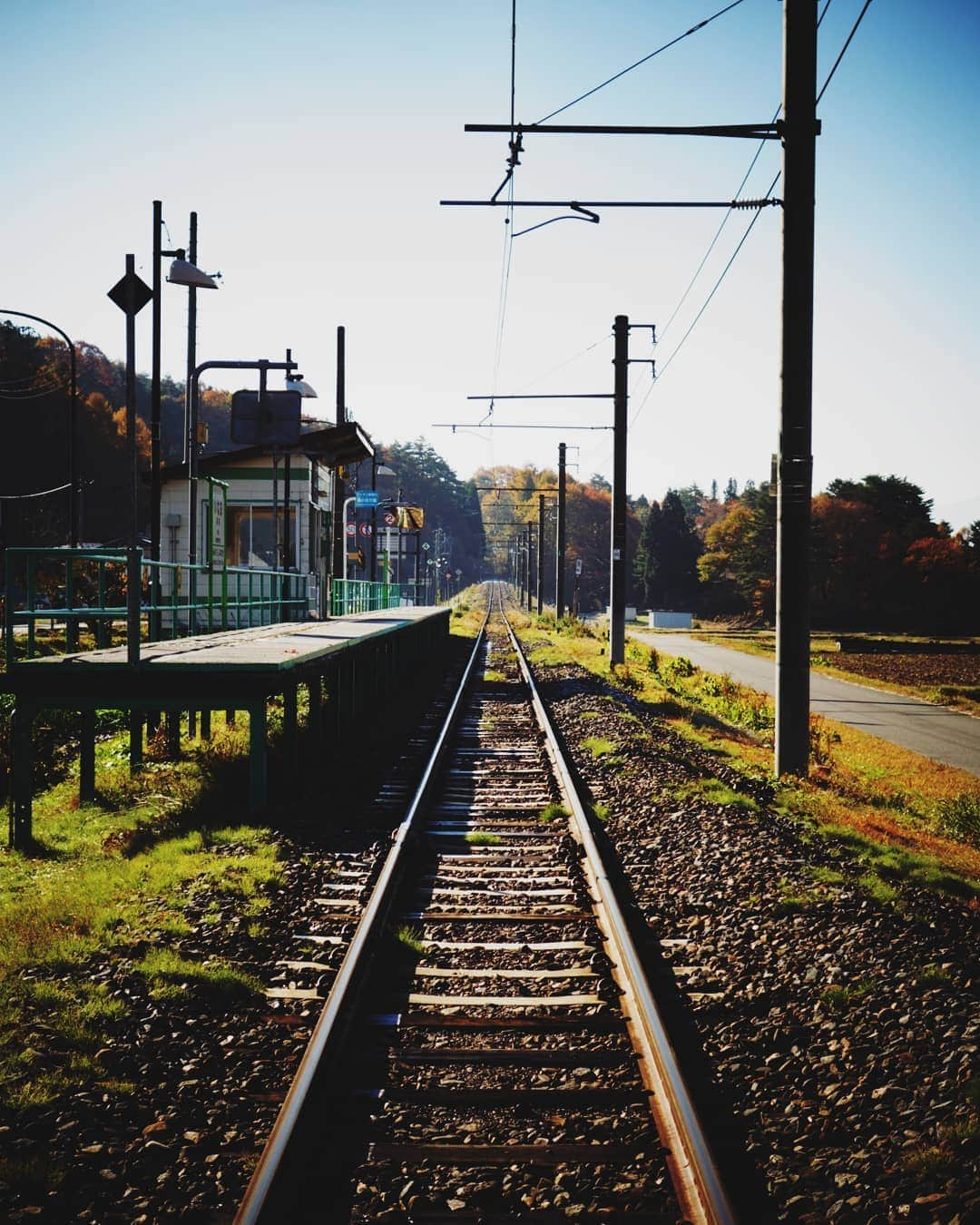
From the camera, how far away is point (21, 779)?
9.14 metres

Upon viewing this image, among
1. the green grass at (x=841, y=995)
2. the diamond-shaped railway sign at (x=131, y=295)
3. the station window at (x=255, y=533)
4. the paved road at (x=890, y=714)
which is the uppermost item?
the diamond-shaped railway sign at (x=131, y=295)

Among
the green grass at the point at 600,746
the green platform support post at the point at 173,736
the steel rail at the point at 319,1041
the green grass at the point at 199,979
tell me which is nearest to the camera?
the steel rail at the point at 319,1041

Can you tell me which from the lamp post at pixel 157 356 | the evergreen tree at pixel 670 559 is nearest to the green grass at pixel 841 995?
the lamp post at pixel 157 356

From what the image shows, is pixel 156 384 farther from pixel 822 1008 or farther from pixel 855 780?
pixel 822 1008

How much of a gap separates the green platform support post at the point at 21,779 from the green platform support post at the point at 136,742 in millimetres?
Answer: 2549

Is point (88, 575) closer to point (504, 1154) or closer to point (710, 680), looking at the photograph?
point (710, 680)

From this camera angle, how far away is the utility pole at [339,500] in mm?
27406

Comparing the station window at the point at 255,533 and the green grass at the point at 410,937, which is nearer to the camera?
the green grass at the point at 410,937

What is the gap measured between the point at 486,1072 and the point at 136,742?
8.83 meters

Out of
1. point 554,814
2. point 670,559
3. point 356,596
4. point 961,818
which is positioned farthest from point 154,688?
point 670,559

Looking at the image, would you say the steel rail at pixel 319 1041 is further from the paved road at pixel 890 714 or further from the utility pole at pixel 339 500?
the utility pole at pixel 339 500

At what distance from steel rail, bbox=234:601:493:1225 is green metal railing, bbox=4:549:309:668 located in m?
3.68

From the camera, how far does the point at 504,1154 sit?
12.3 feet

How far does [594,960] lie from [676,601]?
4188 inches
